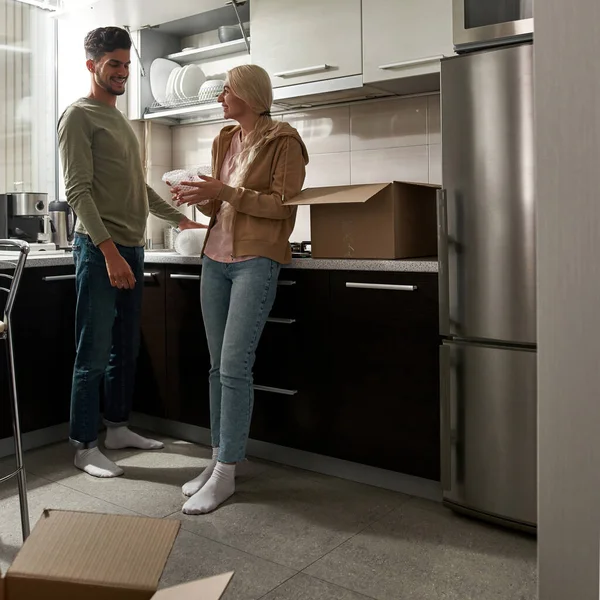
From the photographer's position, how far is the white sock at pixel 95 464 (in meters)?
2.49

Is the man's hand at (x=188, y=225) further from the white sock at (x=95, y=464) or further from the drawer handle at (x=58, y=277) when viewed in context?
the white sock at (x=95, y=464)

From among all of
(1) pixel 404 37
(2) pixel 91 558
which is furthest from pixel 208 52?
(2) pixel 91 558

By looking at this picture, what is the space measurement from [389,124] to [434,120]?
0.68 ft

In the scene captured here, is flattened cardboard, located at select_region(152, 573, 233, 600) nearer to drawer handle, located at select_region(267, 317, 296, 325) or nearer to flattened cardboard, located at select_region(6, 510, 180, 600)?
flattened cardboard, located at select_region(6, 510, 180, 600)

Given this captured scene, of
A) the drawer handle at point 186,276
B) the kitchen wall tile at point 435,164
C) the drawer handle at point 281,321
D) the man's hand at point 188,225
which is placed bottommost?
the drawer handle at point 281,321

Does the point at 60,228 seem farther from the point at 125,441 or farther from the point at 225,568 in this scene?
the point at 225,568

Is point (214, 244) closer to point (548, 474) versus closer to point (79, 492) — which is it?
point (79, 492)

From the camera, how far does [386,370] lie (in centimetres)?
227

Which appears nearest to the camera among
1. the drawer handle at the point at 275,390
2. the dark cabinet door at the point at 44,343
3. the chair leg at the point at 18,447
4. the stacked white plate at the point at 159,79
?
the chair leg at the point at 18,447

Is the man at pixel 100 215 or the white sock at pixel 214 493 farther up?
the man at pixel 100 215

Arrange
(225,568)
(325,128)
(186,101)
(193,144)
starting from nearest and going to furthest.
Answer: (225,568)
(325,128)
(186,101)
(193,144)

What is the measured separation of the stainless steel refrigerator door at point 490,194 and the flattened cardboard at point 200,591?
154cm

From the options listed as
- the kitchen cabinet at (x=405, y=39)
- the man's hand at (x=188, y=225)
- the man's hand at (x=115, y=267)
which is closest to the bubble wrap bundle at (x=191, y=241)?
the man's hand at (x=188, y=225)

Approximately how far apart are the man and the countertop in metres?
0.20
